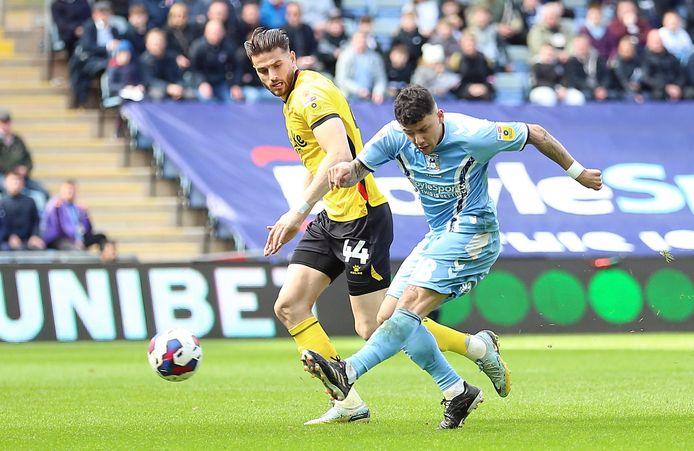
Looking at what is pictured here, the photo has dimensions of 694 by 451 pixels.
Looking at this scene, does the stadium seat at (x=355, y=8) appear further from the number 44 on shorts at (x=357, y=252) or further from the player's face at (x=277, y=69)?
the number 44 on shorts at (x=357, y=252)

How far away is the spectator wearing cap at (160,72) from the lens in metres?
21.3

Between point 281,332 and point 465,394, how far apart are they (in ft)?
32.1

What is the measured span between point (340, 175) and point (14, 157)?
1347cm

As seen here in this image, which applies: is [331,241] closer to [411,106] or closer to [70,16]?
[411,106]

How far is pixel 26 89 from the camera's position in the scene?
23.5 meters

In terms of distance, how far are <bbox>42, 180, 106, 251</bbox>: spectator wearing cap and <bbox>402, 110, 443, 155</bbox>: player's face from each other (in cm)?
1224

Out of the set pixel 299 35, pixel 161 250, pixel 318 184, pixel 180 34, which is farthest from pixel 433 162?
pixel 180 34

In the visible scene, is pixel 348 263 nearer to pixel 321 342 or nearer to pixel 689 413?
pixel 321 342

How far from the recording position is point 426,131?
7941mm

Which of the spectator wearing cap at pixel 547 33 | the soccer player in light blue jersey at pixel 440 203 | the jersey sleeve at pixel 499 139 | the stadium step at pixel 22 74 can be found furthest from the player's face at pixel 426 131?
the stadium step at pixel 22 74

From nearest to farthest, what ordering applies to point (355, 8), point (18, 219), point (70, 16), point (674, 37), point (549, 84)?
1. point (18, 219)
2. point (549, 84)
3. point (70, 16)
4. point (674, 37)
5. point (355, 8)

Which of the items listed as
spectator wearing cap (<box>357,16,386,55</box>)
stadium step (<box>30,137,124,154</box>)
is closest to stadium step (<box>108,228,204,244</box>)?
stadium step (<box>30,137,124,154</box>)

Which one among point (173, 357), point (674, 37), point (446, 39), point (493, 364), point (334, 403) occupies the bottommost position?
point (674, 37)

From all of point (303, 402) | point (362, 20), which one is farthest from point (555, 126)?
point (303, 402)
